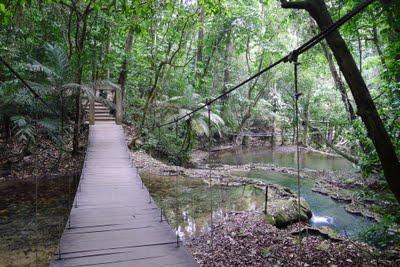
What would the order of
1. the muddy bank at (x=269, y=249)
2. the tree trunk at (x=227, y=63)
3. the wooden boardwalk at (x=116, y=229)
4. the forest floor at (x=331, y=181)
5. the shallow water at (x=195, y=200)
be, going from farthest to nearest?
1. the tree trunk at (x=227, y=63)
2. the forest floor at (x=331, y=181)
3. the shallow water at (x=195, y=200)
4. the muddy bank at (x=269, y=249)
5. the wooden boardwalk at (x=116, y=229)

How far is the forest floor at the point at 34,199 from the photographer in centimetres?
317

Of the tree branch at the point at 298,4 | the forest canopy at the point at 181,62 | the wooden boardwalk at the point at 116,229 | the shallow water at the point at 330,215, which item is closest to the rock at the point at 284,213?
the shallow water at the point at 330,215

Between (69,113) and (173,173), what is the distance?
10.2 ft

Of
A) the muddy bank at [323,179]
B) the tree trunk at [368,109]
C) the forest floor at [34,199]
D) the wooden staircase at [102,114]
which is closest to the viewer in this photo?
the tree trunk at [368,109]

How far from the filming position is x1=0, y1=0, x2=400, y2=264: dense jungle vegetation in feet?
10.7

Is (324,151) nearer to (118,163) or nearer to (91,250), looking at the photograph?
(118,163)

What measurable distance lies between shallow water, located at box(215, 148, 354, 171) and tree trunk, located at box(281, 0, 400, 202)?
314 inches

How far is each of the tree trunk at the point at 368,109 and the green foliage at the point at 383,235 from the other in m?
0.69

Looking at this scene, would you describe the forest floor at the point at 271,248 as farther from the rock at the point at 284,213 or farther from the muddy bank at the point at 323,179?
the muddy bank at the point at 323,179

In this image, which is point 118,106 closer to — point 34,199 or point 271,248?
point 34,199

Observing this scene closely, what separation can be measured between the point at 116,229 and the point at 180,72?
851 centimetres

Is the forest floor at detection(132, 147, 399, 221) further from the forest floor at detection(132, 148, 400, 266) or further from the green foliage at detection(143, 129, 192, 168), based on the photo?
the forest floor at detection(132, 148, 400, 266)

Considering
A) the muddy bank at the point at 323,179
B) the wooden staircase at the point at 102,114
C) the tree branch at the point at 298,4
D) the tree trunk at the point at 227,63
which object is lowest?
the muddy bank at the point at 323,179

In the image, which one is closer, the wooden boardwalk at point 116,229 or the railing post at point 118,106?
the wooden boardwalk at point 116,229
